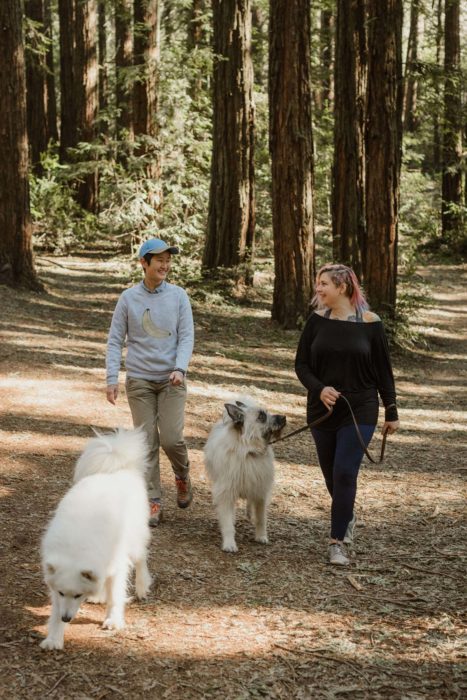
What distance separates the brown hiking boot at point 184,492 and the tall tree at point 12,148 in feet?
32.9

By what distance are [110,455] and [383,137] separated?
11.4 m

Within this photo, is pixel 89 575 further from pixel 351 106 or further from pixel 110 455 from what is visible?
pixel 351 106

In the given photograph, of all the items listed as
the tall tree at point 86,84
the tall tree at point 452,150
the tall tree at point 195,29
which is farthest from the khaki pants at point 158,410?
the tall tree at point 452,150

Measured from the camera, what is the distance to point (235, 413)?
20.8 feet

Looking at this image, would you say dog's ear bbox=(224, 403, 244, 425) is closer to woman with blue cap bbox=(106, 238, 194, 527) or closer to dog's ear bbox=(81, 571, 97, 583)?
woman with blue cap bbox=(106, 238, 194, 527)

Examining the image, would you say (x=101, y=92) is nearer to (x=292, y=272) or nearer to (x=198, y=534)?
(x=292, y=272)

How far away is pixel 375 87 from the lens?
14898 millimetres

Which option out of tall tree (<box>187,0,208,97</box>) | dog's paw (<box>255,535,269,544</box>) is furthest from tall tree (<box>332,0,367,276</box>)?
dog's paw (<box>255,535,269,544</box>)

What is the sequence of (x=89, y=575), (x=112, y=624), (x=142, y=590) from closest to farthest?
1. (x=89, y=575)
2. (x=112, y=624)
3. (x=142, y=590)

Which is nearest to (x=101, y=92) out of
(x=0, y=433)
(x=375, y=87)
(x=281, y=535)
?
(x=375, y=87)

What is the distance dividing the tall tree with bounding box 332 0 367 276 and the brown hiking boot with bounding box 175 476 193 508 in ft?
33.3

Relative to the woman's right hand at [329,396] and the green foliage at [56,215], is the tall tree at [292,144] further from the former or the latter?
the woman's right hand at [329,396]

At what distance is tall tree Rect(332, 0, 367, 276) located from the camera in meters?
16.8

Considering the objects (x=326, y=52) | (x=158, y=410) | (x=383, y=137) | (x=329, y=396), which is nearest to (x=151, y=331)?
(x=158, y=410)
